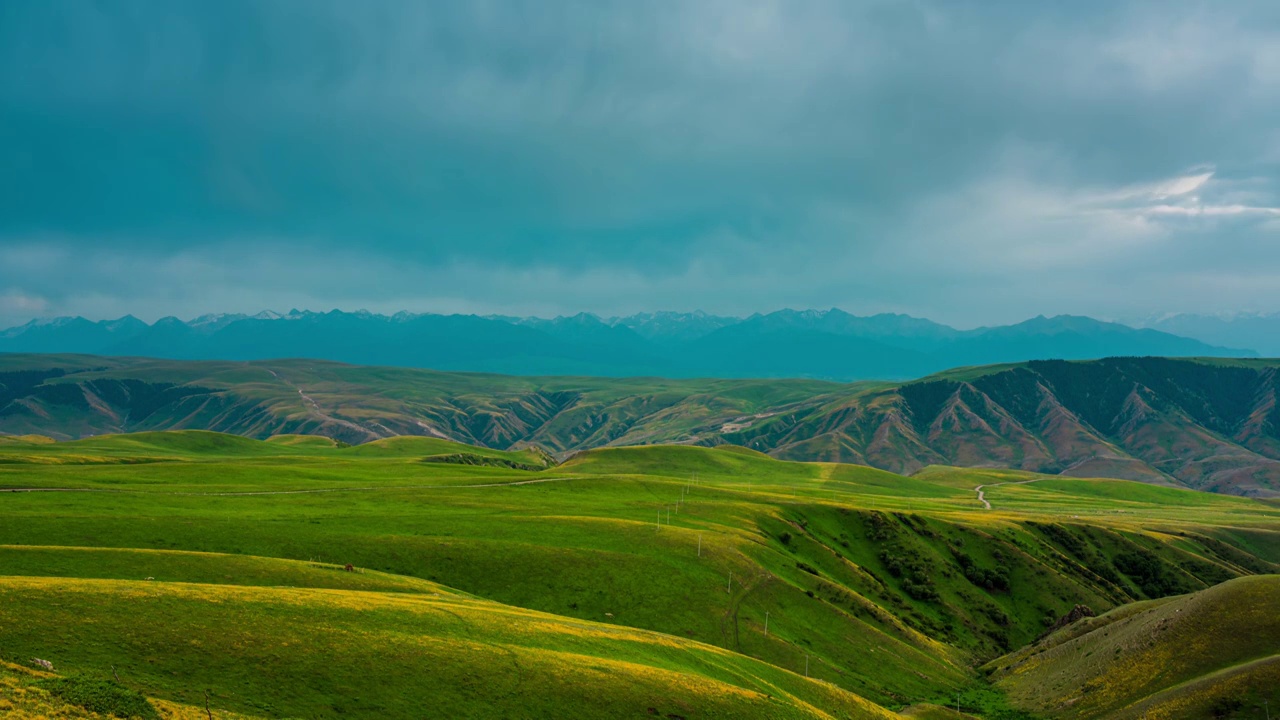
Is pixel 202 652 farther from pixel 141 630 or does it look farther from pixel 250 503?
pixel 250 503

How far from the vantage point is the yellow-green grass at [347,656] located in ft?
123

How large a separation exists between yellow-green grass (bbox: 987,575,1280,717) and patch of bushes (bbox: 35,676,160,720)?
244ft

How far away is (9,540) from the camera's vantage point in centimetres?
7206

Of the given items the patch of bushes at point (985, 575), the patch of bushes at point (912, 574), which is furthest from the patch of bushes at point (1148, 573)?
the patch of bushes at point (912, 574)

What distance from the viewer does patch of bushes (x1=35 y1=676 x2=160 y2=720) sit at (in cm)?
3098

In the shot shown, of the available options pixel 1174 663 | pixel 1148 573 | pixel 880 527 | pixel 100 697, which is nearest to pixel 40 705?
pixel 100 697

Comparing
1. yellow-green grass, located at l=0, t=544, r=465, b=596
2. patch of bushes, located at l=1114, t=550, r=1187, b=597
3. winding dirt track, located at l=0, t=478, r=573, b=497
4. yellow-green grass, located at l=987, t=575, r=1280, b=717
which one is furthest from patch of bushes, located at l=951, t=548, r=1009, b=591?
yellow-green grass, located at l=0, t=544, r=465, b=596

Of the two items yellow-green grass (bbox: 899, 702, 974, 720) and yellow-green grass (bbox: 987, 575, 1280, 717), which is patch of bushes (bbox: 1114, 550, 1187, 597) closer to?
yellow-green grass (bbox: 987, 575, 1280, 717)

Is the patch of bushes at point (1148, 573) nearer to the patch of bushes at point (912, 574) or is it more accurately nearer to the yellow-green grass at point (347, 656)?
the patch of bushes at point (912, 574)

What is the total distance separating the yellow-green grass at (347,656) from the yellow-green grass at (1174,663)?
3155cm

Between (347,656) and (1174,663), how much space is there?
253 feet

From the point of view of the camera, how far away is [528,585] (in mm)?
84375

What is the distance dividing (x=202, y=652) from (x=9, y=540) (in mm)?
52179

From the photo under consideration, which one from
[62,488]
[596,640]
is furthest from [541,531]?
[62,488]
